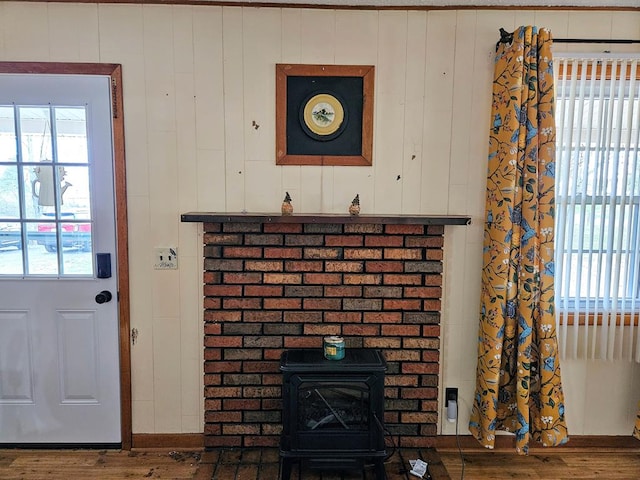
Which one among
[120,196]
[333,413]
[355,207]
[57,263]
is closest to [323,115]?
[355,207]

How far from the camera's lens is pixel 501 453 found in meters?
2.25

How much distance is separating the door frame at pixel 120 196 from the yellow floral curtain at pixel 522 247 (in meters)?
1.88

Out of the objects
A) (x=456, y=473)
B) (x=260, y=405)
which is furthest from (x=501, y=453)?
(x=260, y=405)

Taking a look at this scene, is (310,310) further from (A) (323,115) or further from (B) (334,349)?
(A) (323,115)

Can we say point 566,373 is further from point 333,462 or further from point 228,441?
point 228,441

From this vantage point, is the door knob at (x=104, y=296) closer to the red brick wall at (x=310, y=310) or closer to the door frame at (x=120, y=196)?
the door frame at (x=120, y=196)

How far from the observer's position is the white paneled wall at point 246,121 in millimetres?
2055

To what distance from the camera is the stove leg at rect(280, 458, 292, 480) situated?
1.90m

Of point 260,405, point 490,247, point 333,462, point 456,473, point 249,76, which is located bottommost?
point 456,473

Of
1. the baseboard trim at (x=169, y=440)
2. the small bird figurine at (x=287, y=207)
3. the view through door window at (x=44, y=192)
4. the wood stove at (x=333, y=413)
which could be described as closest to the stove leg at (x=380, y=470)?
the wood stove at (x=333, y=413)

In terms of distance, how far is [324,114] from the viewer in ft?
6.86

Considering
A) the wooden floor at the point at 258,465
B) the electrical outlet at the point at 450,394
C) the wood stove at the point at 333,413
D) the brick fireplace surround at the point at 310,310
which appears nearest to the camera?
the wood stove at the point at 333,413

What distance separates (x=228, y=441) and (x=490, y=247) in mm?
1719

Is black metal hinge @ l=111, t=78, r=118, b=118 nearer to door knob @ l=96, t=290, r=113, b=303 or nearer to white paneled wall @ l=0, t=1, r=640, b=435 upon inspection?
white paneled wall @ l=0, t=1, r=640, b=435
